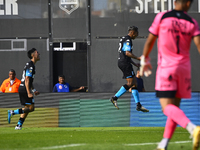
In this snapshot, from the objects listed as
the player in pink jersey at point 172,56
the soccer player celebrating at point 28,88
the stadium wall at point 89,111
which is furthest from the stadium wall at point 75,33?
the player in pink jersey at point 172,56

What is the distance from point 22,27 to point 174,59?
12.5 metres

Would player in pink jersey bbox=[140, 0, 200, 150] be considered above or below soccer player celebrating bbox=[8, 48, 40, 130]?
above

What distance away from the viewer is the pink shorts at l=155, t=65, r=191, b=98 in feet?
16.5

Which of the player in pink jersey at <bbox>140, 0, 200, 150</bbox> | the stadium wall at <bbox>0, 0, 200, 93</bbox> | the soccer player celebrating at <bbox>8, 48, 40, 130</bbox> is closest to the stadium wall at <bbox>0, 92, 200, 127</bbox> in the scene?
the soccer player celebrating at <bbox>8, 48, 40, 130</bbox>

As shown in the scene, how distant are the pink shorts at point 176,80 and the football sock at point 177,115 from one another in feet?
0.72

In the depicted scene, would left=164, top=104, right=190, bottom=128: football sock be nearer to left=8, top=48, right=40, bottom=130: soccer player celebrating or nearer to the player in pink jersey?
the player in pink jersey

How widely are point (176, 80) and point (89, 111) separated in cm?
804

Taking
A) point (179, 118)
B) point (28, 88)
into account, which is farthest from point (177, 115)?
point (28, 88)

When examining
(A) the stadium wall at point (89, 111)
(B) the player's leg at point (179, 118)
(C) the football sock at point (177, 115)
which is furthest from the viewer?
(A) the stadium wall at point (89, 111)

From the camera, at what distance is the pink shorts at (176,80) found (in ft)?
16.5

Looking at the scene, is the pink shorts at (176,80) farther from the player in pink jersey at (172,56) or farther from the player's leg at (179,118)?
the player's leg at (179,118)

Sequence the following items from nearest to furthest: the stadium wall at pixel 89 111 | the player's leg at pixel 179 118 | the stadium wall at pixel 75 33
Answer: the player's leg at pixel 179 118, the stadium wall at pixel 89 111, the stadium wall at pixel 75 33

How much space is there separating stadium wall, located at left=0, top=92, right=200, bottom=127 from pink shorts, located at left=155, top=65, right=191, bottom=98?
762 centimetres

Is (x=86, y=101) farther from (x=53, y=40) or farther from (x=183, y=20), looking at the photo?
(x=183, y=20)
